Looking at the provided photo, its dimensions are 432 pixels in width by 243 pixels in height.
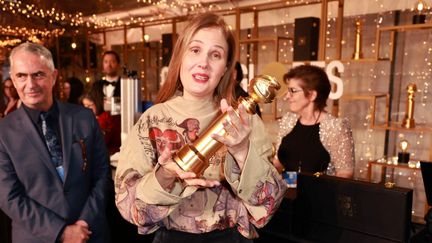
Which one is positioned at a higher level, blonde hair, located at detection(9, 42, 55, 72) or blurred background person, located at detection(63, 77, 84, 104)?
blonde hair, located at detection(9, 42, 55, 72)

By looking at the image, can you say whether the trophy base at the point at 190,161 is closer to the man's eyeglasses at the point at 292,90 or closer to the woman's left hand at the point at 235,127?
the woman's left hand at the point at 235,127

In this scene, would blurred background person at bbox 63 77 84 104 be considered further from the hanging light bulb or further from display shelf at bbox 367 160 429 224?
the hanging light bulb

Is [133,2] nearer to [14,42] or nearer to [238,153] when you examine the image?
[14,42]

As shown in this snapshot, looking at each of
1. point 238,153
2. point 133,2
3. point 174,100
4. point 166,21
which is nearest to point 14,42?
point 133,2

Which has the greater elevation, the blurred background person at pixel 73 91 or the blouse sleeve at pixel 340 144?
the blurred background person at pixel 73 91

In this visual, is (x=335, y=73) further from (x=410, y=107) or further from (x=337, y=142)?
(x=337, y=142)

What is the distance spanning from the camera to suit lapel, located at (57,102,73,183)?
1508 millimetres

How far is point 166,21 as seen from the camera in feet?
18.9

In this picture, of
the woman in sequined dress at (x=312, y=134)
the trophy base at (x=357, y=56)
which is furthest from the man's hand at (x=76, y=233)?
the trophy base at (x=357, y=56)

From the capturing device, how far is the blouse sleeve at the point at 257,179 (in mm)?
858

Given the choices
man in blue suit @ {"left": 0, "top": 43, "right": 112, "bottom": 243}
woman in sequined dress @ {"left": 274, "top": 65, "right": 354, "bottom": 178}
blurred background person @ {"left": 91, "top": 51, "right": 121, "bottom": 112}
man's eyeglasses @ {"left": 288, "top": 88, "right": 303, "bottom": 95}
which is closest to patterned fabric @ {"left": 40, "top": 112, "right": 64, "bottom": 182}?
man in blue suit @ {"left": 0, "top": 43, "right": 112, "bottom": 243}

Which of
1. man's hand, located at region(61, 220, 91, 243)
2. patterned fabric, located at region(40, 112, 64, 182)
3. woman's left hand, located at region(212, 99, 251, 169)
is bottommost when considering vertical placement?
man's hand, located at region(61, 220, 91, 243)

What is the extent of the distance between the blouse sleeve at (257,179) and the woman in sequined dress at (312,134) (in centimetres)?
123

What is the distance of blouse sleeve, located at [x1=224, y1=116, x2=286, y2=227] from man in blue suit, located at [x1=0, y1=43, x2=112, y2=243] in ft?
2.96
